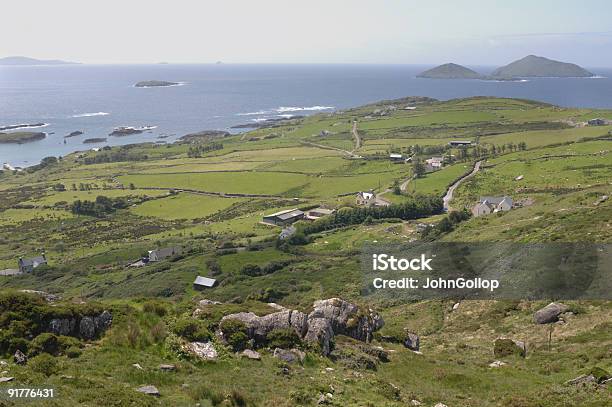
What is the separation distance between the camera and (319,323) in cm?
2398

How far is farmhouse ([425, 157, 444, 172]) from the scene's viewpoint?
110000mm

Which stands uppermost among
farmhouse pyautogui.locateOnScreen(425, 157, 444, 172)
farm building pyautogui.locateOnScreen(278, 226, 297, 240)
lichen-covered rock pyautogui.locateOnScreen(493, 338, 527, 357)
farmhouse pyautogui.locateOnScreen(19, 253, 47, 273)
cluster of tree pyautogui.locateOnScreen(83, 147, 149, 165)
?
farmhouse pyautogui.locateOnScreen(425, 157, 444, 172)

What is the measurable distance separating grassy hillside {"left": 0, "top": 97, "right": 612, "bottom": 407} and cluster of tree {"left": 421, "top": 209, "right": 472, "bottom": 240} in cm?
63

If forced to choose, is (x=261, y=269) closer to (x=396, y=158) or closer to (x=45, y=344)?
(x=45, y=344)

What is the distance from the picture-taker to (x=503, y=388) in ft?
68.4

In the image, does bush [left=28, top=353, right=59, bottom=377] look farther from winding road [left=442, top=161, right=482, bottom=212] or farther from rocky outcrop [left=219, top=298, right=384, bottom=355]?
winding road [left=442, top=161, right=482, bottom=212]

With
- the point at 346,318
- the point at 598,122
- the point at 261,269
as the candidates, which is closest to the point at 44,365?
the point at 346,318

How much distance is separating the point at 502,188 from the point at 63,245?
7439cm

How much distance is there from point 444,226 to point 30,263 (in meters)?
57.9

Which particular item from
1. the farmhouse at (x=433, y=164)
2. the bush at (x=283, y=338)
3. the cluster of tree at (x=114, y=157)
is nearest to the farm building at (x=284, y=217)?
Result: the farmhouse at (x=433, y=164)

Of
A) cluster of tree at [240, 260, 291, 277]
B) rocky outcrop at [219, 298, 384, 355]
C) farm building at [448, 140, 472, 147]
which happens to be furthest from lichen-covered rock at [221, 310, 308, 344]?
farm building at [448, 140, 472, 147]

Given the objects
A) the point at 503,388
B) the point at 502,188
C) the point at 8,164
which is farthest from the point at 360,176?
the point at 8,164

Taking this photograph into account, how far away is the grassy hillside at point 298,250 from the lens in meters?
19.3

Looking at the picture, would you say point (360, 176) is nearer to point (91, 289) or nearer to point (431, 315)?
point (91, 289)
